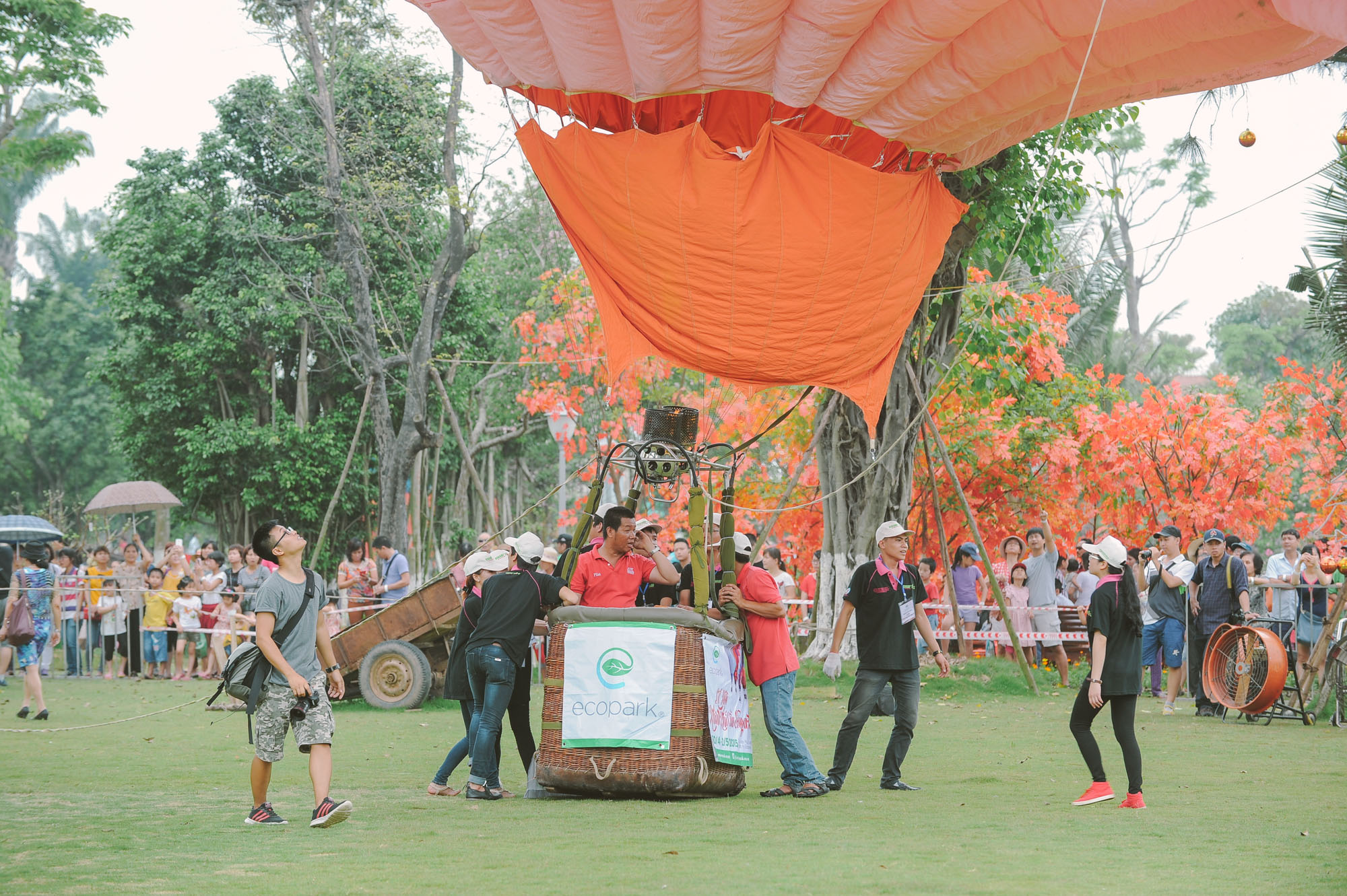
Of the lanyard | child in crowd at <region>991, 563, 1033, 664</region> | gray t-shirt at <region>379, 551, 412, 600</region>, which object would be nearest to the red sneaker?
the lanyard

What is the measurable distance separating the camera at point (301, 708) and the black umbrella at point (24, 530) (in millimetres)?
16140

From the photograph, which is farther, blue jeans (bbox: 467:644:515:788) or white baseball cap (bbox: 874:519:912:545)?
white baseball cap (bbox: 874:519:912:545)

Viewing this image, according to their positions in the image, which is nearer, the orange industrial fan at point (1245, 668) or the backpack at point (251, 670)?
the backpack at point (251, 670)

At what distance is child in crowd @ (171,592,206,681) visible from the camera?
18766 millimetres

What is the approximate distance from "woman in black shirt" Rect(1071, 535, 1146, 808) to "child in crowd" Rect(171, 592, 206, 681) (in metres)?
14.0

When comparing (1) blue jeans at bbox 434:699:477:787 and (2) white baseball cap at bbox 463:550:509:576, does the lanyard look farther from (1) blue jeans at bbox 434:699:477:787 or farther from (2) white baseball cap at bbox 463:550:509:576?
(1) blue jeans at bbox 434:699:477:787

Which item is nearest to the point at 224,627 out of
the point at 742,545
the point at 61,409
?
the point at 742,545

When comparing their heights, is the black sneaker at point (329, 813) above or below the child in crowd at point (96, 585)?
below

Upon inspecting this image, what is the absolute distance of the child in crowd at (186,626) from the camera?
18766 mm

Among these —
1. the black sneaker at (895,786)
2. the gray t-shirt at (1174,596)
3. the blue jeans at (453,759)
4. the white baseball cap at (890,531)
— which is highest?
the white baseball cap at (890,531)

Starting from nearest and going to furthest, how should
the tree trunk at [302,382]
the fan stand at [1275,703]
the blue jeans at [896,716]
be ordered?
the blue jeans at [896,716], the fan stand at [1275,703], the tree trunk at [302,382]

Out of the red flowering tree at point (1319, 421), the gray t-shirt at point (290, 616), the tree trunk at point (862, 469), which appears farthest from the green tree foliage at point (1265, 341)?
the gray t-shirt at point (290, 616)

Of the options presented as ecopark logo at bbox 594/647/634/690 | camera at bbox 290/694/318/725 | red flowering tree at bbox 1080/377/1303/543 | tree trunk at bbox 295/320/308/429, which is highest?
tree trunk at bbox 295/320/308/429

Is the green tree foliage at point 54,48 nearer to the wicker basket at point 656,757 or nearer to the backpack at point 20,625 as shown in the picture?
the backpack at point 20,625
